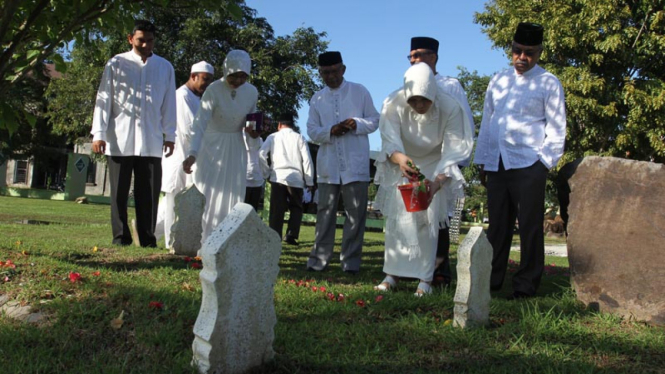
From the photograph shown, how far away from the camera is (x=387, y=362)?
3.28 m

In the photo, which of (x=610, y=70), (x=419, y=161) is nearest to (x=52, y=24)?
(x=419, y=161)

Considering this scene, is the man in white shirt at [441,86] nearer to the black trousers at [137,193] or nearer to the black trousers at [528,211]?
the black trousers at [528,211]

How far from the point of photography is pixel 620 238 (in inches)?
185

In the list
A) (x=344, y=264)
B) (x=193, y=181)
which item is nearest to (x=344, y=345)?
(x=344, y=264)

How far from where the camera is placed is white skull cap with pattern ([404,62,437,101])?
4.92m

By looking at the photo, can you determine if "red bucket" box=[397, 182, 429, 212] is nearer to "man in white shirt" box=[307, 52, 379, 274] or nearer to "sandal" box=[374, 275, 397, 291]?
"sandal" box=[374, 275, 397, 291]

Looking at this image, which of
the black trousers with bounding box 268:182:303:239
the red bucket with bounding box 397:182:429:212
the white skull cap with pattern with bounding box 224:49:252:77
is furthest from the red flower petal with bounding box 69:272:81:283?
the black trousers with bounding box 268:182:303:239

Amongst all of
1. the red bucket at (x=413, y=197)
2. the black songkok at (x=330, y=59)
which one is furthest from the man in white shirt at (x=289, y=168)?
the red bucket at (x=413, y=197)

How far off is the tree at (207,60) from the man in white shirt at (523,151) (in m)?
19.0

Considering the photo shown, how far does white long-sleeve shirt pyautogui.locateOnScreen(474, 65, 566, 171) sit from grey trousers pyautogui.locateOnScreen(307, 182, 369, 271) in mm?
1387

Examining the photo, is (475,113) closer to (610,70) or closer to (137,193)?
(610,70)

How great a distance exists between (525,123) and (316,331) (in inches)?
112

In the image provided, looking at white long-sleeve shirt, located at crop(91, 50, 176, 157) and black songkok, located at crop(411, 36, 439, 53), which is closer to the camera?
black songkok, located at crop(411, 36, 439, 53)

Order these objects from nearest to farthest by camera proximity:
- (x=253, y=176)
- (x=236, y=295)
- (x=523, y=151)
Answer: (x=236, y=295)
(x=523, y=151)
(x=253, y=176)
